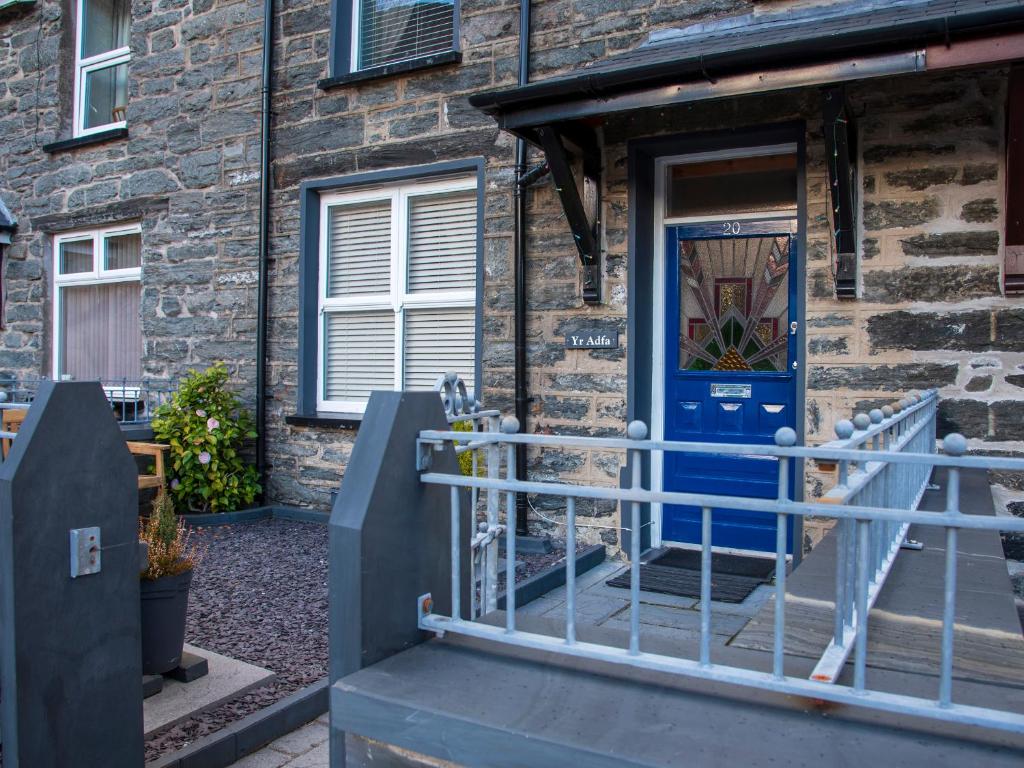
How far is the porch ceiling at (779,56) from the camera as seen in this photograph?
Answer: 410 centimetres

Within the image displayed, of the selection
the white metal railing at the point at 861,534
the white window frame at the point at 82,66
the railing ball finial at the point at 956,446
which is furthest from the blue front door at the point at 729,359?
the white window frame at the point at 82,66

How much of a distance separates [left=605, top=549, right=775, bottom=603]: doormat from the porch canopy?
1.86m

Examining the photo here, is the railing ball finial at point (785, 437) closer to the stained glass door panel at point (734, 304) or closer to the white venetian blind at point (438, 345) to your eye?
the stained glass door panel at point (734, 304)

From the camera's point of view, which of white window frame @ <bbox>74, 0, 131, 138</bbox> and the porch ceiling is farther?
white window frame @ <bbox>74, 0, 131, 138</bbox>

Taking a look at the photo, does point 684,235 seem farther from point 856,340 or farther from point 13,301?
point 13,301

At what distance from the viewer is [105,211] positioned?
8805 mm

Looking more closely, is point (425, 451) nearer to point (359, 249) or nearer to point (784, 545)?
point (784, 545)

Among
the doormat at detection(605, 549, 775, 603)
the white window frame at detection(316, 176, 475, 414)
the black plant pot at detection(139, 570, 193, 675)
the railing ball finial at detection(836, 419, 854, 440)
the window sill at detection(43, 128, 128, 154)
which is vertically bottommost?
the doormat at detection(605, 549, 775, 603)

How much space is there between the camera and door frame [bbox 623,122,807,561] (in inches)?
219

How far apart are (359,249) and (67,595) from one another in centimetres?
519

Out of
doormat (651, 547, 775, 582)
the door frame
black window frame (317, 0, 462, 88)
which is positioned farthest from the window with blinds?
doormat (651, 547, 775, 582)

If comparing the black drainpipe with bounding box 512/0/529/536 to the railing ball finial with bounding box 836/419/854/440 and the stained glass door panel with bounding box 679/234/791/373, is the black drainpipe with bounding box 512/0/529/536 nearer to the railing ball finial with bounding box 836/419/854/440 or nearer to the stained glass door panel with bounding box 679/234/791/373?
the stained glass door panel with bounding box 679/234/791/373

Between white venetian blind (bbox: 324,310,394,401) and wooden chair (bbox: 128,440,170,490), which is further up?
white venetian blind (bbox: 324,310,394,401)

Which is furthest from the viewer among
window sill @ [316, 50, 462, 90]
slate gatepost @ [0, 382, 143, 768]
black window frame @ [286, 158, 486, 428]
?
black window frame @ [286, 158, 486, 428]
